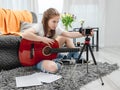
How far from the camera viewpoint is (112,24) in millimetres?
4125

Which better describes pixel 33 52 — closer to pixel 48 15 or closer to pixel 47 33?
pixel 47 33

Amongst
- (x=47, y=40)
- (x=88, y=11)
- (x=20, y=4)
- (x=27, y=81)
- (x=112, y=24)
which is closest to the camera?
(x=27, y=81)

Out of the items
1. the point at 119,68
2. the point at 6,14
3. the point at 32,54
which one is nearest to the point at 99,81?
the point at 119,68

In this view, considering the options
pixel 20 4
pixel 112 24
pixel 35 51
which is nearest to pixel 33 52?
pixel 35 51

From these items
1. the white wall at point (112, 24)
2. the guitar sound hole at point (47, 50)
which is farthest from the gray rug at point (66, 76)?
the white wall at point (112, 24)

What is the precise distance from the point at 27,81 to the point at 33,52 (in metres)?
0.39

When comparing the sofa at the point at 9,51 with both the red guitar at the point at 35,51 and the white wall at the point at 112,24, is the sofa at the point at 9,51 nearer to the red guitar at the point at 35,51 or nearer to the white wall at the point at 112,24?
the red guitar at the point at 35,51

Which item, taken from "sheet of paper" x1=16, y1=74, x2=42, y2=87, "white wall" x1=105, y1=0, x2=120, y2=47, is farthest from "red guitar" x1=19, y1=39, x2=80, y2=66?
"white wall" x1=105, y1=0, x2=120, y2=47

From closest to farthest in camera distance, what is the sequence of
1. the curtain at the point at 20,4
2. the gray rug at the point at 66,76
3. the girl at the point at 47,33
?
the gray rug at the point at 66,76 → the girl at the point at 47,33 → the curtain at the point at 20,4

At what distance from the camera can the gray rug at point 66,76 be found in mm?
1581

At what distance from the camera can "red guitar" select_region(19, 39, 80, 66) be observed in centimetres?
202

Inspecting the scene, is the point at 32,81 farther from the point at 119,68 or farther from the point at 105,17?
the point at 105,17

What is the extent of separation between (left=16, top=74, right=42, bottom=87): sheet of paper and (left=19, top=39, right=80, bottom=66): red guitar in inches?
9.4

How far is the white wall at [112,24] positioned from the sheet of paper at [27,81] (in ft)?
8.61
